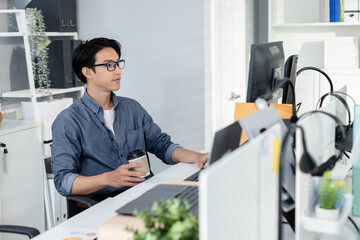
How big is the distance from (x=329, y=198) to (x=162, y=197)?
0.53 metres

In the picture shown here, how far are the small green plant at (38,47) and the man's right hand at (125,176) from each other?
1628 millimetres

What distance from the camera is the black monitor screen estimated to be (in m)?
2.10

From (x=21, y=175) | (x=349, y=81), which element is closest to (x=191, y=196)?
(x=21, y=175)

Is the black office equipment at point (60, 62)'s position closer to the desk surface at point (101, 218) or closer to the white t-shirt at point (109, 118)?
the white t-shirt at point (109, 118)

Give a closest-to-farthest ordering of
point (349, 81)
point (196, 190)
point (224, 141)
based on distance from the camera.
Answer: point (224, 141), point (196, 190), point (349, 81)

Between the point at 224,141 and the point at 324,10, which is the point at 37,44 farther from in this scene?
the point at 224,141

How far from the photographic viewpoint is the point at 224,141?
148 centimetres

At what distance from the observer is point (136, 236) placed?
114 centimetres

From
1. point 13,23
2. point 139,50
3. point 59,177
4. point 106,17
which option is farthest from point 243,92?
point 59,177

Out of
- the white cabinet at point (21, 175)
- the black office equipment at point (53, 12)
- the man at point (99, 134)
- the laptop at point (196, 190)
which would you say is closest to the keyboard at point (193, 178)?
the man at point (99, 134)

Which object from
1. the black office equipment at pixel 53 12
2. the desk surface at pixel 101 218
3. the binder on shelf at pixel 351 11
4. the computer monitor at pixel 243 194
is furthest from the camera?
the binder on shelf at pixel 351 11

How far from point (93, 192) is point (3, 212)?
107 cm

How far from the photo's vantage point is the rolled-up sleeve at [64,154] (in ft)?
7.50

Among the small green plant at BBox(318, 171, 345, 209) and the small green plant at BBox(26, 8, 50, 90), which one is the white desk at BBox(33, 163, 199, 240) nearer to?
the small green plant at BBox(318, 171, 345, 209)
